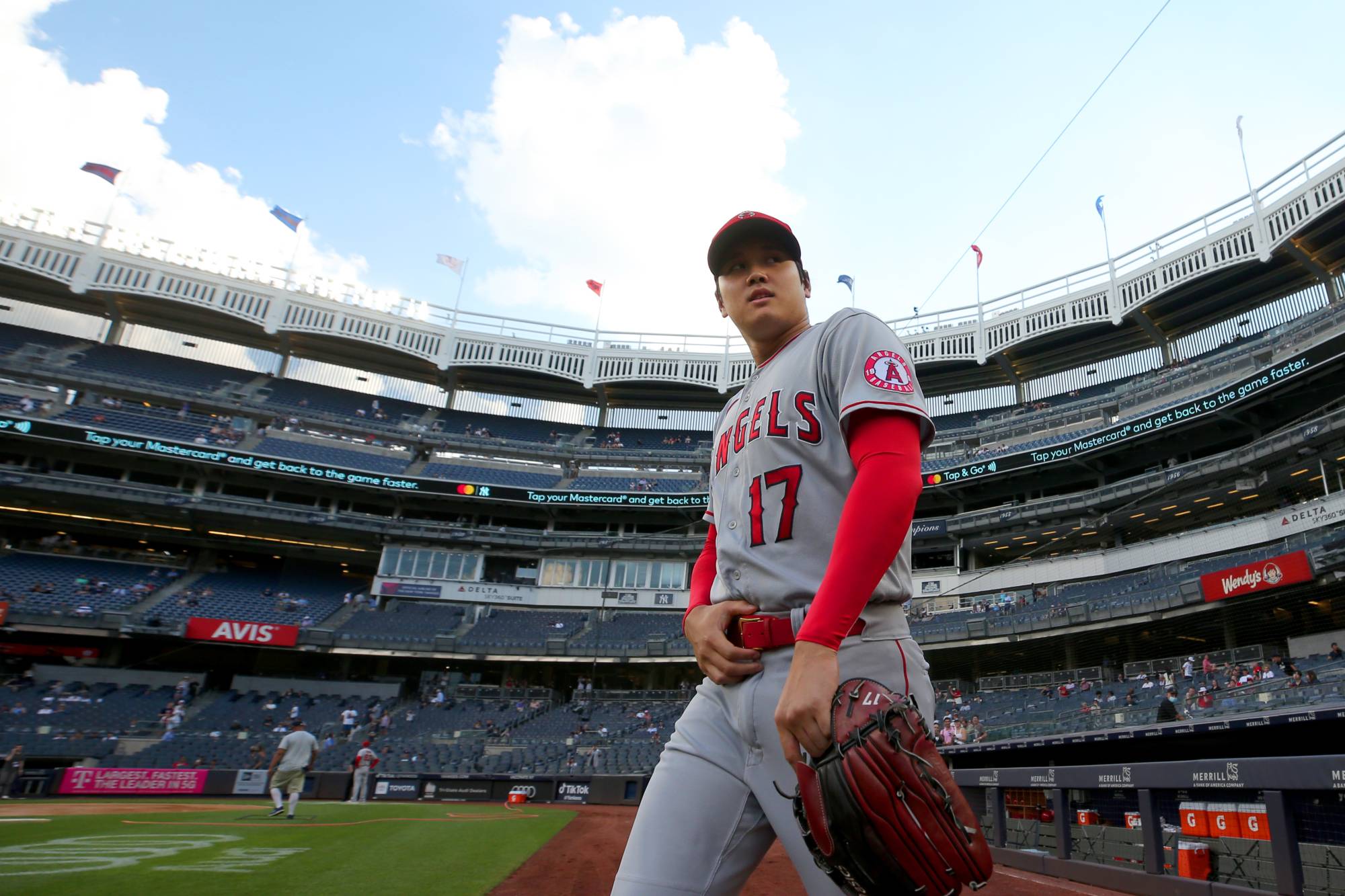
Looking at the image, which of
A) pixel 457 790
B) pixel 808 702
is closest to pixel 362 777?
pixel 457 790

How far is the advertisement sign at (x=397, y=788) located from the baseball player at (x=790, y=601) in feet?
80.8

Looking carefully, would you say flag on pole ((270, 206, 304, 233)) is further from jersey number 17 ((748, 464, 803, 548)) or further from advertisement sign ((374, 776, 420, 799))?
jersey number 17 ((748, 464, 803, 548))

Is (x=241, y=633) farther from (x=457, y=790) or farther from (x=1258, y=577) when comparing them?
(x=1258, y=577)

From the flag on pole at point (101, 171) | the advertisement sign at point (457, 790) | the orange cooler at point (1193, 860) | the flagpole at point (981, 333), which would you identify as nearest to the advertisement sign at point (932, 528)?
the flagpole at point (981, 333)

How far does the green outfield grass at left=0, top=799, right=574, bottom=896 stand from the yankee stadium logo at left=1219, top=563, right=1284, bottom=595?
2222cm

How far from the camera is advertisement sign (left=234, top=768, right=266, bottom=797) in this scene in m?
20.9

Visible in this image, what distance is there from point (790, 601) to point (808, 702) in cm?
47

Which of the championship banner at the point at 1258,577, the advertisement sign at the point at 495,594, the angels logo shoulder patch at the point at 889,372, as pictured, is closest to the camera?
the angels logo shoulder patch at the point at 889,372

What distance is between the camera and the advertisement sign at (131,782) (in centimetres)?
1952

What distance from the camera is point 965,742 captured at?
2095 cm

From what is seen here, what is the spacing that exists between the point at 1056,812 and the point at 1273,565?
17.1m

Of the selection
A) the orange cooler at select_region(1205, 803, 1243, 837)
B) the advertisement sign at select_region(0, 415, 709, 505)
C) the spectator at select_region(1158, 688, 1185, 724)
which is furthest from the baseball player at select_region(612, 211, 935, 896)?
the advertisement sign at select_region(0, 415, 709, 505)

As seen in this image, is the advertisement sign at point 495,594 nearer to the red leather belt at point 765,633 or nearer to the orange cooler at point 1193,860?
the orange cooler at point 1193,860

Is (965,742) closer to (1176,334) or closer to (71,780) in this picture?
(71,780)
